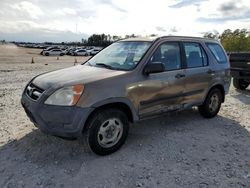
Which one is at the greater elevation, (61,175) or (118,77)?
→ (118,77)

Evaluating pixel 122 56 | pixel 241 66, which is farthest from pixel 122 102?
pixel 241 66

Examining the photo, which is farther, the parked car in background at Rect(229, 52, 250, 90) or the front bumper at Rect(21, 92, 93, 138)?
the parked car in background at Rect(229, 52, 250, 90)

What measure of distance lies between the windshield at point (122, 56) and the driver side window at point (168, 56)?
22 centimetres

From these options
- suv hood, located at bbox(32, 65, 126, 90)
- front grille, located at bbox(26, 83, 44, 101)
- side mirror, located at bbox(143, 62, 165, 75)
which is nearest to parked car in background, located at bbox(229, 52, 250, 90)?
side mirror, located at bbox(143, 62, 165, 75)

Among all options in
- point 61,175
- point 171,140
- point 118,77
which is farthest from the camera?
point 171,140

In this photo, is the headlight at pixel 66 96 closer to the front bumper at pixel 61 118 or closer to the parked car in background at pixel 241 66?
the front bumper at pixel 61 118

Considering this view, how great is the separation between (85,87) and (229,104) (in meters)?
5.19

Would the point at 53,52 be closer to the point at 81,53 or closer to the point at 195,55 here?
the point at 81,53

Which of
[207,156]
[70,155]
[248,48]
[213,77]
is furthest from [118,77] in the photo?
[248,48]

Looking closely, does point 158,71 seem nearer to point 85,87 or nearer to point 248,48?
point 85,87

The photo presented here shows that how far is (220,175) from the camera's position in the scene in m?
3.66

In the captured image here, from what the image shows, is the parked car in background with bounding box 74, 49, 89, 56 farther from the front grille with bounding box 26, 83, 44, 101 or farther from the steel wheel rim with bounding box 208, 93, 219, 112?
the front grille with bounding box 26, 83, 44, 101

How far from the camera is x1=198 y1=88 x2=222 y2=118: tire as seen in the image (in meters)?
5.89

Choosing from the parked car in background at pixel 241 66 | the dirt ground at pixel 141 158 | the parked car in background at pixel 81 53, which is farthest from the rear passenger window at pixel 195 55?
the parked car in background at pixel 81 53
